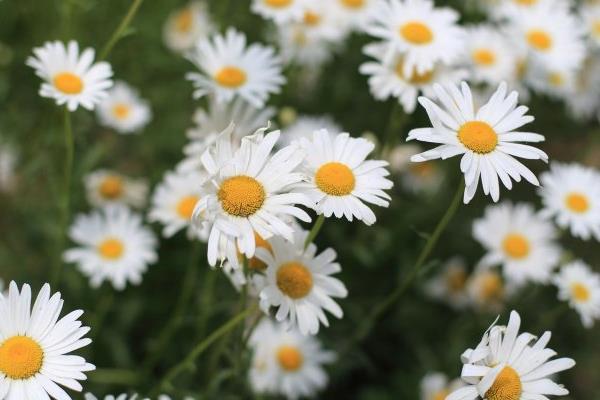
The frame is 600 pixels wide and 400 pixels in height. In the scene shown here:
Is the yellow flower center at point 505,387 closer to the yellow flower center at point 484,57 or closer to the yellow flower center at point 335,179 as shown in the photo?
the yellow flower center at point 335,179

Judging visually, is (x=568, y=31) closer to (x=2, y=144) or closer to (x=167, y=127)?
(x=167, y=127)

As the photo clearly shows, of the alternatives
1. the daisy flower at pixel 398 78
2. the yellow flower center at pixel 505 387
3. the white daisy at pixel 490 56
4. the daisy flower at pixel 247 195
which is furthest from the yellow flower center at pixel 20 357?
the white daisy at pixel 490 56

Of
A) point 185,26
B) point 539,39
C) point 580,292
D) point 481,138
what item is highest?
point 185,26

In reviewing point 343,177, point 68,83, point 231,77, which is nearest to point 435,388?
point 343,177

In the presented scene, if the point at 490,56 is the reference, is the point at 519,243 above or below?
below

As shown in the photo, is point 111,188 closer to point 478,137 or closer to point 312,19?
point 312,19

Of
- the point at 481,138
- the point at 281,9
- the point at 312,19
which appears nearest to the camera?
the point at 481,138

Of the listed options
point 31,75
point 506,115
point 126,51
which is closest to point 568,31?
point 506,115
